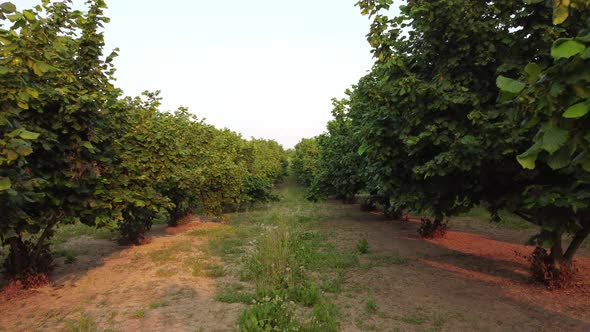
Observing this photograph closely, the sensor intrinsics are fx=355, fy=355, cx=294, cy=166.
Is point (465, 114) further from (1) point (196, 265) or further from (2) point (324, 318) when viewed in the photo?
(1) point (196, 265)

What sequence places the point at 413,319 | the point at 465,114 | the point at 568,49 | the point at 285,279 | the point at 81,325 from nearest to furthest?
the point at 568,49, the point at 81,325, the point at 413,319, the point at 465,114, the point at 285,279

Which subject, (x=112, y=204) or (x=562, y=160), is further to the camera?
(x=112, y=204)

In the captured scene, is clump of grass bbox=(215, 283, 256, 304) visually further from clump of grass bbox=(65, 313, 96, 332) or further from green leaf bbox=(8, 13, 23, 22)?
green leaf bbox=(8, 13, 23, 22)

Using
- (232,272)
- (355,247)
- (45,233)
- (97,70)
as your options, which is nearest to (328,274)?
(232,272)

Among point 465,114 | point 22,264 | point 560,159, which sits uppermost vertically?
point 465,114

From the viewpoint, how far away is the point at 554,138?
80.9 inches

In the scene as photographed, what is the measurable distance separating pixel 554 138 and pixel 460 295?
239 inches

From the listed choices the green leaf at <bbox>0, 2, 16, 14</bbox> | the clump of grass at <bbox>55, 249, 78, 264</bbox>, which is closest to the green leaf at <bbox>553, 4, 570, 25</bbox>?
the green leaf at <bbox>0, 2, 16, 14</bbox>

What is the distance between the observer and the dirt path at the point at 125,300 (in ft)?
18.8

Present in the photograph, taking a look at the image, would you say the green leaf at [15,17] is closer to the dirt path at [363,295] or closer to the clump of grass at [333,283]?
the dirt path at [363,295]

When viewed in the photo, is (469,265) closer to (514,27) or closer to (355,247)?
(355,247)

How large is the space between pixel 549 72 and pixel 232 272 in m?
8.17

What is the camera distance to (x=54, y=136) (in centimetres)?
636

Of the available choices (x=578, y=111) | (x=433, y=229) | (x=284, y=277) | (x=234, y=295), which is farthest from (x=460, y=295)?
(x=578, y=111)
